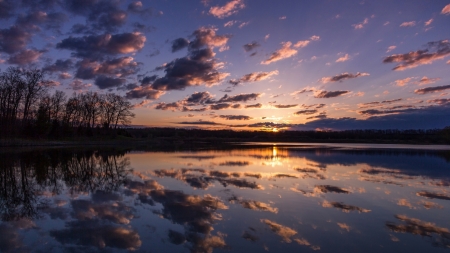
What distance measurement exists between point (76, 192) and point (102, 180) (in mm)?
3012

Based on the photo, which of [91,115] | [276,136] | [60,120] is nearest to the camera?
[60,120]

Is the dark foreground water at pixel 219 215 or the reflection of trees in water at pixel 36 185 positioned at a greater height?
the reflection of trees in water at pixel 36 185

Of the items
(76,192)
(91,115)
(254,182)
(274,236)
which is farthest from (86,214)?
(91,115)

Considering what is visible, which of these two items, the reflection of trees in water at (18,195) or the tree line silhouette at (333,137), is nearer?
the reflection of trees in water at (18,195)

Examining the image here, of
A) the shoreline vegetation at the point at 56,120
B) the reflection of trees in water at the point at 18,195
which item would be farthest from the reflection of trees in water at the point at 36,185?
the shoreline vegetation at the point at 56,120

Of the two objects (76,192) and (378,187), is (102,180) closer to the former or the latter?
(76,192)

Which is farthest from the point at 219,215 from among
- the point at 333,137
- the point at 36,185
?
the point at 333,137

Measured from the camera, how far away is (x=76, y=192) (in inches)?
440

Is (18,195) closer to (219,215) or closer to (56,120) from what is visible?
(219,215)

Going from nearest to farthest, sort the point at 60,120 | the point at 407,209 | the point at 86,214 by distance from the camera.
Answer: the point at 86,214, the point at 407,209, the point at 60,120

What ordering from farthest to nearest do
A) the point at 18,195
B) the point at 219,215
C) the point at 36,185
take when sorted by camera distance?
1. the point at 36,185
2. the point at 18,195
3. the point at 219,215

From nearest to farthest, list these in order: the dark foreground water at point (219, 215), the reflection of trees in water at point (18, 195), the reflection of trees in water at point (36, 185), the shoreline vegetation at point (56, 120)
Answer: the dark foreground water at point (219, 215) < the reflection of trees in water at point (18, 195) < the reflection of trees in water at point (36, 185) < the shoreline vegetation at point (56, 120)

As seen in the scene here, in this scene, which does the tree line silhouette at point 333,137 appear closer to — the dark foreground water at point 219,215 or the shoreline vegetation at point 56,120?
the shoreline vegetation at point 56,120

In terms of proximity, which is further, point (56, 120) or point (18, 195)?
point (56, 120)
